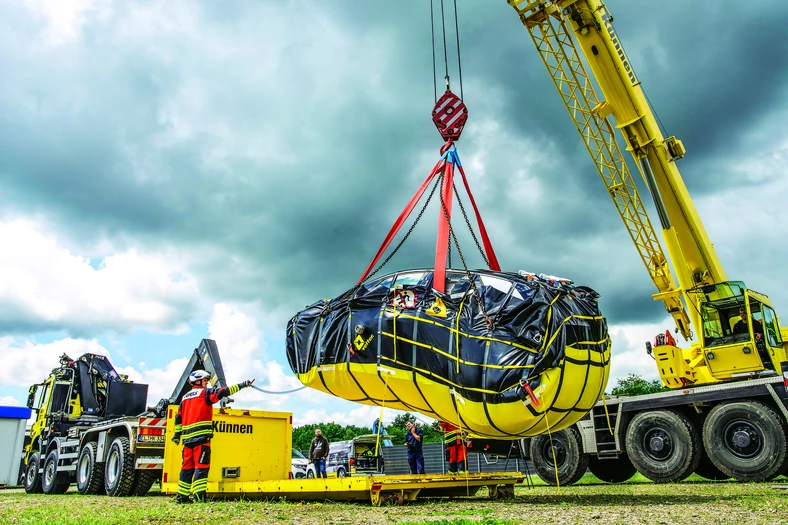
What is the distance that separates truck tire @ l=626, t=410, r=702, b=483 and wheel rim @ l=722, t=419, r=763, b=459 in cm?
55

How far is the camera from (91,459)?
460 inches

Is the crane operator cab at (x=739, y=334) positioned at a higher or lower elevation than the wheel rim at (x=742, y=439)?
higher

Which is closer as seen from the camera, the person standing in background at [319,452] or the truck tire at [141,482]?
the truck tire at [141,482]

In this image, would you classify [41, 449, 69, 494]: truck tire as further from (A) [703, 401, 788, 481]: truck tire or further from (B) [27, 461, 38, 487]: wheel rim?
(A) [703, 401, 788, 481]: truck tire

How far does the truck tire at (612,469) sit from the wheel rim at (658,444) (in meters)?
1.36

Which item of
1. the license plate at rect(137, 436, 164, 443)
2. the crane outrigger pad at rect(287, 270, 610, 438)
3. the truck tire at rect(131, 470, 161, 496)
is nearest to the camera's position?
the crane outrigger pad at rect(287, 270, 610, 438)

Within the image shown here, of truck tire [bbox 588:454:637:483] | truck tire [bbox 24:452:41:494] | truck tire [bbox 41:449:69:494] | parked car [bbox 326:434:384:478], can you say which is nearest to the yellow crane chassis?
truck tire [bbox 588:454:637:483]

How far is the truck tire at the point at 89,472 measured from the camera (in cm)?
1152

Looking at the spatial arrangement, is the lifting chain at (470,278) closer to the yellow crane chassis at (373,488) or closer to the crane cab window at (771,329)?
the yellow crane chassis at (373,488)

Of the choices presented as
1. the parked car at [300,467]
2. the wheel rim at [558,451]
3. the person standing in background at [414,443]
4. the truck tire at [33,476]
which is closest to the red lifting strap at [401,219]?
the person standing in background at [414,443]

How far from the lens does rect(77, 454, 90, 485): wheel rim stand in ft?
38.8

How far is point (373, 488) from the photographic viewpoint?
688cm

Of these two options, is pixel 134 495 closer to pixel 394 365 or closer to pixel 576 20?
pixel 394 365

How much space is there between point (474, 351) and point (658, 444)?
6.80m
